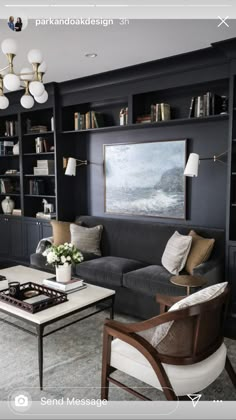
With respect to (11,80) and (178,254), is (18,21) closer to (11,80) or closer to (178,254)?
(11,80)

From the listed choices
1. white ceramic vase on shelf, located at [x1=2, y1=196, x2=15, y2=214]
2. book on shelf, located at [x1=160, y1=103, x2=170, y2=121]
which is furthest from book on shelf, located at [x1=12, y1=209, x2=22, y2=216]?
book on shelf, located at [x1=160, y1=103, x2=170, y2=121]

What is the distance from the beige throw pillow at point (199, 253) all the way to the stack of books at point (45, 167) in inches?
93.5

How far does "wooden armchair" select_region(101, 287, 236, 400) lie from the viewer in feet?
6.05

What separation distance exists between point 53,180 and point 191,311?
12.0 ft

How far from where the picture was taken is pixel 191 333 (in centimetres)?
189

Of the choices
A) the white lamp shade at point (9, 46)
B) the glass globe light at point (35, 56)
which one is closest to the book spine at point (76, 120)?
the glass globe light at point (35, 56)

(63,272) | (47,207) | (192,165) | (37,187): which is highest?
(192,165)

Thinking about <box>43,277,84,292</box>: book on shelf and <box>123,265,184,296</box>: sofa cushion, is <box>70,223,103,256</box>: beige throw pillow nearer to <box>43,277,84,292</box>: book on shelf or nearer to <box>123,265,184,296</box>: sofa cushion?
<box>123,265,184,296</box>: sofa cushion

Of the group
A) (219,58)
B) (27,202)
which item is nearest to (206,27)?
(219,58)

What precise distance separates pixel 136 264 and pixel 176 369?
189cm

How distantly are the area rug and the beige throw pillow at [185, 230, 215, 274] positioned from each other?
28.1 inches

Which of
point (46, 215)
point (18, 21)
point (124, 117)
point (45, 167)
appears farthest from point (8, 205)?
point (18, 21)

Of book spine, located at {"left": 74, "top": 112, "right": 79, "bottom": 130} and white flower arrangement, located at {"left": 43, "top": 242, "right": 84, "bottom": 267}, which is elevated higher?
book spine, located at {"left": 74, "top": 112, "right": 79, "bottom": 130}

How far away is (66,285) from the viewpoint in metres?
2.92
